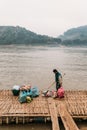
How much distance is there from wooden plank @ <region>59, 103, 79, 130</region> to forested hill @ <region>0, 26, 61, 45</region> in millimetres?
138136

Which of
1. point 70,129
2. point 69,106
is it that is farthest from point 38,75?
point 70,129

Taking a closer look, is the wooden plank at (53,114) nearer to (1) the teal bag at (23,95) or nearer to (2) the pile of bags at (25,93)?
(2) the pile of bags at (25,93)

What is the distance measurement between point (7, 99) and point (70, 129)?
582 cm

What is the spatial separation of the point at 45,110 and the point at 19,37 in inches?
6069

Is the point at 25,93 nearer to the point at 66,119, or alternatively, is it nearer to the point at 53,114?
the point at 53,114

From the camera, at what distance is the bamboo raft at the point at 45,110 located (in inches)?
607

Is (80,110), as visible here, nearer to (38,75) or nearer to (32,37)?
(38,75)

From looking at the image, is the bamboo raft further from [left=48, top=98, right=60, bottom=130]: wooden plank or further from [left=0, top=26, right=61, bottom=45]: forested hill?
[left=0, top=26, right=61, bottom=45]: forested hill

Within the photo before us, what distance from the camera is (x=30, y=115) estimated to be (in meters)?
15.6

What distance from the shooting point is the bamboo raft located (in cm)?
1542

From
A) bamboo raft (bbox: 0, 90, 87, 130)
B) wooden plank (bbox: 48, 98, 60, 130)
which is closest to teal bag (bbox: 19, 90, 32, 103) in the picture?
bamboo raft (bbox: 0, 90, 87, 130)

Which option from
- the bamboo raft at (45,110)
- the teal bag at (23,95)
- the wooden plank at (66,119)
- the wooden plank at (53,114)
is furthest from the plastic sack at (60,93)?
the teal bag at (23,95)

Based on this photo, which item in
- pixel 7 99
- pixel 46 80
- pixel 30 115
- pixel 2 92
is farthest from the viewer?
pixel 46 80

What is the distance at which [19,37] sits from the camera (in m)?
169
